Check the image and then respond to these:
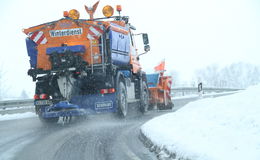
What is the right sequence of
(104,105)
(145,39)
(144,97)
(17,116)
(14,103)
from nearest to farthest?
(104,105)
(145,39)
(144,97)
(17,116)
(14,103)

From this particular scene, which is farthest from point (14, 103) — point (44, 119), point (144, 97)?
point (144, 97)

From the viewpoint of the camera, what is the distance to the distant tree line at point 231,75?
79.3m

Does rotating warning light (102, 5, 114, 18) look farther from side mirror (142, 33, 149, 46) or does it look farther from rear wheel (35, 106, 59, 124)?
rear wheel (35, 106, 59, 124)

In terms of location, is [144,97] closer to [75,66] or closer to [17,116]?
[75,66]

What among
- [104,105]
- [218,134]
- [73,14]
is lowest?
[218,134]

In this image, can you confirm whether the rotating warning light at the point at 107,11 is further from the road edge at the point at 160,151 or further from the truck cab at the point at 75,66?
the road edge at the point at 160,151

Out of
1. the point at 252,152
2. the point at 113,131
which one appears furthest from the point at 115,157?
the point at 113,131

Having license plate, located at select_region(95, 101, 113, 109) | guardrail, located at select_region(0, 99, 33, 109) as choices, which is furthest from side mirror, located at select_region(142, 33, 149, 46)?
guardrail, located at select_region(0, 99, 33, 109)

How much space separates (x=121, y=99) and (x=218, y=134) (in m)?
5.62

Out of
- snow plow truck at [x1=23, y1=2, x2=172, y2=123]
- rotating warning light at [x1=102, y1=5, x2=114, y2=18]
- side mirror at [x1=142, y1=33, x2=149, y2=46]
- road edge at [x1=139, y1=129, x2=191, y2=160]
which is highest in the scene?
rotating warning light at [x1=102, y1=5, x2=114, y2=18]

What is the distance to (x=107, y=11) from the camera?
10422mm

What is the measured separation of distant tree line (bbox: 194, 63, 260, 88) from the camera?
260ft

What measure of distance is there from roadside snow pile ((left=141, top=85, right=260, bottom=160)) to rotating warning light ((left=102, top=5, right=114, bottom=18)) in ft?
16.2

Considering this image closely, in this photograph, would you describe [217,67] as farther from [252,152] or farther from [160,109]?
[252,152]
